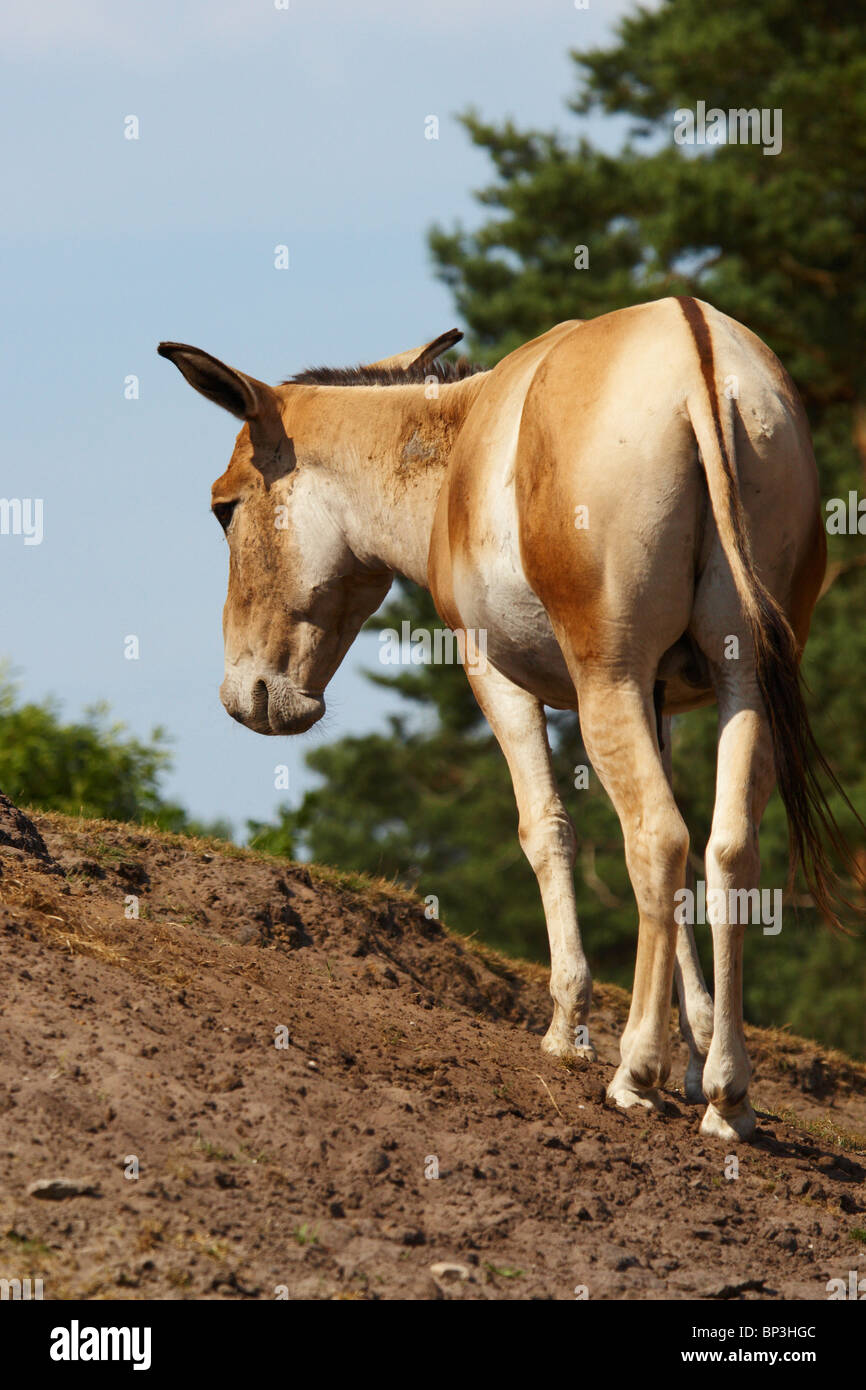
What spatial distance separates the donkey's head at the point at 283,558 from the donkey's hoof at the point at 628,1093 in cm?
289

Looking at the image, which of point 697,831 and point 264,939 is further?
point 697,831

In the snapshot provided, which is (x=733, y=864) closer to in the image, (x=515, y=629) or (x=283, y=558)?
(x=515, y=629)

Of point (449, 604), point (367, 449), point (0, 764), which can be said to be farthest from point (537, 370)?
point (0, 764)

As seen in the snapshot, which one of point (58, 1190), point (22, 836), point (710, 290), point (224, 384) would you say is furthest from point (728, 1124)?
point (710, 290)

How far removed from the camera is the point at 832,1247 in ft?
15.3

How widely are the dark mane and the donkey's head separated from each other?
48mm

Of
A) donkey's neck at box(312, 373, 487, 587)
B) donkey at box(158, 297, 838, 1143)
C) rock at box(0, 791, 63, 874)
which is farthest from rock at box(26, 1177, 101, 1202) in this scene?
donkey's neck at box(312, 373, 487, 587)

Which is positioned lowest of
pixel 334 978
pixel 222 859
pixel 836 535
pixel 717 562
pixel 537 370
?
pixel 334 978

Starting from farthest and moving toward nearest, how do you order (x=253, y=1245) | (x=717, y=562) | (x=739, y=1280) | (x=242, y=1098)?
(x=717, y=562) < (x=242, y=1098) < (x=739, y=1280) < (x=253, y=1245)

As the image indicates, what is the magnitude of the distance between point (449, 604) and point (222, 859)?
7.47 ft

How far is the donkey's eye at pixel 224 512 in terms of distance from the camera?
750 centimetres

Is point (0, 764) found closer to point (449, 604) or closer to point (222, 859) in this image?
point (222, 859)

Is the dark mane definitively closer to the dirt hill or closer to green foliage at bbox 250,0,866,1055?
the dirt hill

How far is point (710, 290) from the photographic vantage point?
19984 millimetres
